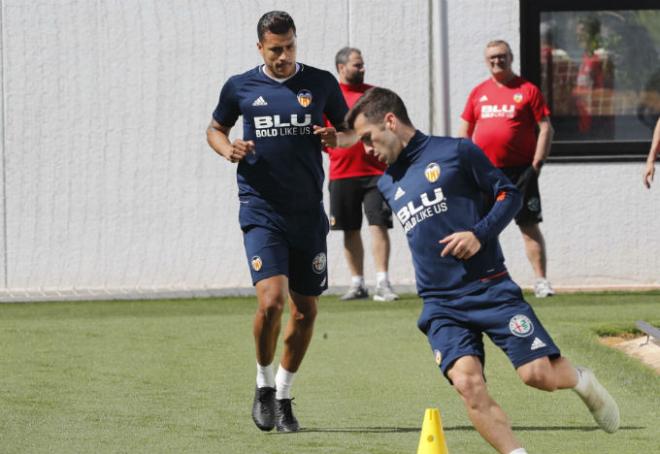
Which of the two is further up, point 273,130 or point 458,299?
point 273,130

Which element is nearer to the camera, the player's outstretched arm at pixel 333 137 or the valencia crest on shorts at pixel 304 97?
the player's outstretched arm at pixel 333 137

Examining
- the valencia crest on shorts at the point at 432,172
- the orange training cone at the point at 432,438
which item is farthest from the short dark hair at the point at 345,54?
the orange training cone at the point at 432,438

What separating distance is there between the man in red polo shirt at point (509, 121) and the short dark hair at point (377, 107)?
688cm

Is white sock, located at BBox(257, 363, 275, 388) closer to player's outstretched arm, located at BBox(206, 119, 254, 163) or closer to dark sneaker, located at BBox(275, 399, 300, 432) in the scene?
dark sneaker, located at BBox(275, 399, 300, 432)

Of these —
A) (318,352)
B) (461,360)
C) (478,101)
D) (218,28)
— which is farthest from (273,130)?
(218,28)

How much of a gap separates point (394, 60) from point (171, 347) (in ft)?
16.8

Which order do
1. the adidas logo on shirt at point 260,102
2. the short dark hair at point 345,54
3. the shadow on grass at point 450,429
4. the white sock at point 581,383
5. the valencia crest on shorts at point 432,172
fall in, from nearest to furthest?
the valencia crest on shorts at point 432,172, the white sock at point 581,383, the shadow on grass at point 450,429, the adidas logo on shirt at point 260,102, the short dark hair at point 345,54

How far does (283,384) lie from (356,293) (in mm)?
6092

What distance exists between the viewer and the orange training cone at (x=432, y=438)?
6211mm

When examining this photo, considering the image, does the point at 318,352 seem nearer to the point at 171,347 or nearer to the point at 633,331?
the point at 171,347

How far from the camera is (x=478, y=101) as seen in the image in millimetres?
13617

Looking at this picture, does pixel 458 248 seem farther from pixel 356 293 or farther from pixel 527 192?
pixel 356 293

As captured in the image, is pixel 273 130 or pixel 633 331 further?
pixel 633 331

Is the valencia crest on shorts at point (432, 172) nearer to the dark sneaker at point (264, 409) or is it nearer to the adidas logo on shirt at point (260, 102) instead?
the adidas logo on shirt at point (260, 102)
